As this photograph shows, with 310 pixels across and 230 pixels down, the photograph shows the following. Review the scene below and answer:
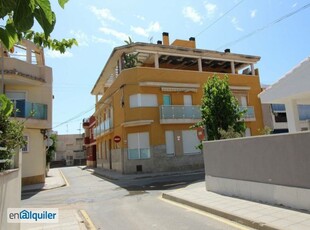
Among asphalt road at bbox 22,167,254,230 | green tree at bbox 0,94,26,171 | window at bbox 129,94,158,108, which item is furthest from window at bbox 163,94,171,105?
Result: green tree at bbox 0,94,26,171

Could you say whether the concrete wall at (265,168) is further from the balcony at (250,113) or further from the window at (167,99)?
the balcony at (250,113)

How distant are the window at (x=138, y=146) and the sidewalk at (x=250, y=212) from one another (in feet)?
48.9

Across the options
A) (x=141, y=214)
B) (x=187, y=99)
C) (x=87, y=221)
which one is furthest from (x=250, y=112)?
(x=87, y=221)

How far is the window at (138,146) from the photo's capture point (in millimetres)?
25734

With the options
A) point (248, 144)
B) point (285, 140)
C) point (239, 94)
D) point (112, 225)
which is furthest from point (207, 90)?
point (239, 94)

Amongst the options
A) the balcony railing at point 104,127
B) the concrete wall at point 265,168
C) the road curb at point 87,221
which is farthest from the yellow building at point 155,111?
the road curb at point 87,221

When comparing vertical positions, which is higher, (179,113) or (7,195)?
(179,113)

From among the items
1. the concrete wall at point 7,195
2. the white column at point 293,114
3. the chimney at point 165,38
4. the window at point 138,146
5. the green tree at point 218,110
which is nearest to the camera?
the concrete wall at point 7,195

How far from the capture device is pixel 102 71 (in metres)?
33.6

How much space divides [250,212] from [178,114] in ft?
63.2

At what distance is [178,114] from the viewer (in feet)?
87.7

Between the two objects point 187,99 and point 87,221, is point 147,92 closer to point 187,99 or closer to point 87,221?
point 187,99

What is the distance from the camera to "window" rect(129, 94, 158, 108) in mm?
26125

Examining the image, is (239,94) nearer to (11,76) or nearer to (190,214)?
(11,76)
